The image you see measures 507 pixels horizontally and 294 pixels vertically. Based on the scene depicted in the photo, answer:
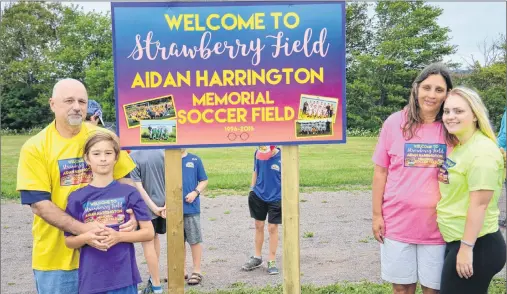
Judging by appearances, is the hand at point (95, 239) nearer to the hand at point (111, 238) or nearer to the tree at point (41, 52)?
the hand at point (111, 238)

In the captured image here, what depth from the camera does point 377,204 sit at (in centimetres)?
365

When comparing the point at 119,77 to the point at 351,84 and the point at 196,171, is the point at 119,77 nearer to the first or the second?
the point at 196,171

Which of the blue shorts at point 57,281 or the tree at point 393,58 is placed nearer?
the blue shorts at point 57,281

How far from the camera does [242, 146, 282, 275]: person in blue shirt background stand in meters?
5.94

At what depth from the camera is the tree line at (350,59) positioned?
2280 centimetres

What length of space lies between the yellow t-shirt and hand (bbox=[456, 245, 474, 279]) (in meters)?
2.28

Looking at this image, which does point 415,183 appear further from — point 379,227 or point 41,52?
point 41,52

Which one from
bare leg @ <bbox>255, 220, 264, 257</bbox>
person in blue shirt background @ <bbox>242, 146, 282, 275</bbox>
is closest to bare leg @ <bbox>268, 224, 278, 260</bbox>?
person in blue shirt background @ <bbox>242, 146, 282, 275</bbox>

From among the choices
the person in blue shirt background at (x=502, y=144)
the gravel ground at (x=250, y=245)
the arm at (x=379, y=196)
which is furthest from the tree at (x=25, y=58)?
the arm at (x=379, y=196)

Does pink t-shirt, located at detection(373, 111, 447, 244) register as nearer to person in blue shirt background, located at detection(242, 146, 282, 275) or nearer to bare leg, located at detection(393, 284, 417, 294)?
bare leg, located at detection(393, 284, 417, 294)

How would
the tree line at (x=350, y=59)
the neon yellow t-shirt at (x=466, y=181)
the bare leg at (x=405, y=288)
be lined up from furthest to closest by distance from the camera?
the tree line at (x=350, y=59) → the bare leg at (x=405, y=288) → the neon yellow t-shirt at (x=466, y=181)

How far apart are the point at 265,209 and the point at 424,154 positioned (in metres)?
2.85

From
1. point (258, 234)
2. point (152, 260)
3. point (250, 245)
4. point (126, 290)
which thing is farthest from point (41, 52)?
point (126, 290)

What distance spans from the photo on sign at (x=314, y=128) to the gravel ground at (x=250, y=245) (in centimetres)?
227
